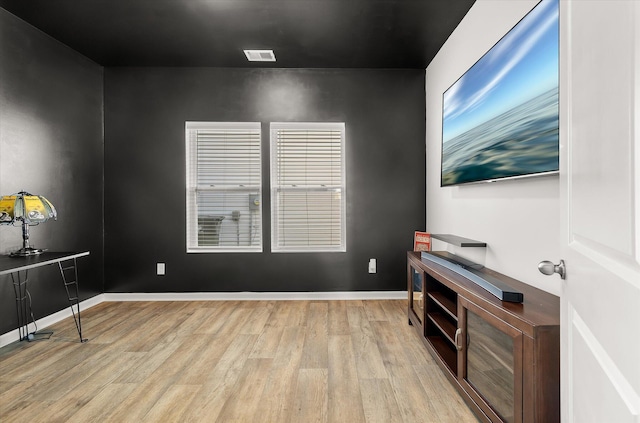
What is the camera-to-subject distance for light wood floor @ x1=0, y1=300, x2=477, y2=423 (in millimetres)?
1904

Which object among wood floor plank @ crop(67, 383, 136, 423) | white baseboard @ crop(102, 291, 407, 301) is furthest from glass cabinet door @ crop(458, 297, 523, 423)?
white baseboard @ crop(102, 291, 407, 301)

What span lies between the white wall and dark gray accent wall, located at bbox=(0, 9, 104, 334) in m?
3.65

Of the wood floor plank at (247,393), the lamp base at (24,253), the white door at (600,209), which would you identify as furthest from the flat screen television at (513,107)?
the lamp base at (24,253)

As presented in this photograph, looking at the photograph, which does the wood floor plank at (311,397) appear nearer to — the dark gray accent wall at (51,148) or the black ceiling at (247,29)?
the dark gray accent wall at (51,148)

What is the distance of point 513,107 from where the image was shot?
1.94 meters

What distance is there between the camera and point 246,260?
13.5 feet

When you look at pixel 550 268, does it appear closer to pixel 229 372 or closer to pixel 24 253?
pixel 229 372

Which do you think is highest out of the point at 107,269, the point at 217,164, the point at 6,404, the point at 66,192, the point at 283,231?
the point at 217,164

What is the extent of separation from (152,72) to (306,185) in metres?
2.14

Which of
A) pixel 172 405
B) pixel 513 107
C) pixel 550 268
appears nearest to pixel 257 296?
pixel 172 405

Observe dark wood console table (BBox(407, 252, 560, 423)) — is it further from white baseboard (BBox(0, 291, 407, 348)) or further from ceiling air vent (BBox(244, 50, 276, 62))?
ceiling air vent (BBox(244, 50, 276, 62))

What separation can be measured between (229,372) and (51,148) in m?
2.70

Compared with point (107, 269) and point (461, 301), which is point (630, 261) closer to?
point (461, 301)

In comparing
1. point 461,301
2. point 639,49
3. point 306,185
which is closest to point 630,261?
point 639,49
